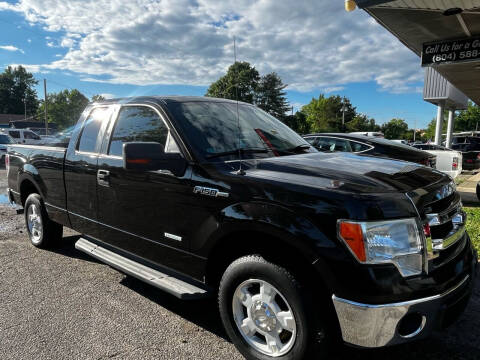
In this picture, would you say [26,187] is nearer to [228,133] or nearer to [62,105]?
[228,133]

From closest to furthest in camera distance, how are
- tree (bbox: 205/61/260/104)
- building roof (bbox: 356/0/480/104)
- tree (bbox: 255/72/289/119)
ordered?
tree (bbox: 205/61/260/104), tree (bbox: 255/72/289/119), building roof (bbox: 356/0/480/104)

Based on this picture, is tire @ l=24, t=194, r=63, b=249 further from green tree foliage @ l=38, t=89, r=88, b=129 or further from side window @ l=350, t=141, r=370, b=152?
green tree foliage @ l=38, t=89, r=88, b=129

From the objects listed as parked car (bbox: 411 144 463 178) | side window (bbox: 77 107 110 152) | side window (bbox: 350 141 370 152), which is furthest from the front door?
parked car (bbox: 411 144 463 178)

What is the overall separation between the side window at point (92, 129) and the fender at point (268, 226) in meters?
1.88

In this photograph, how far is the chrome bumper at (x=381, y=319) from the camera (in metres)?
1.93

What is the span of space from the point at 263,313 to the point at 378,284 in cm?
79

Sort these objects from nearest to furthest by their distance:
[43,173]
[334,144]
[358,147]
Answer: [43,173] → [358,147] → [334,144]

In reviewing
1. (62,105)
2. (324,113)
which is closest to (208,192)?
(324,113)

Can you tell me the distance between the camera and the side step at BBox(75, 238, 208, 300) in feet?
8.68

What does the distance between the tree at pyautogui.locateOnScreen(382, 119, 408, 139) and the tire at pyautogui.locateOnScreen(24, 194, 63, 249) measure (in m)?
112

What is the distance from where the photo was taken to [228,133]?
305 cm

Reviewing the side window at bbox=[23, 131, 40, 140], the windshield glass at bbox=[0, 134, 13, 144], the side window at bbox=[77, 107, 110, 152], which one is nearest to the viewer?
the side window at bbox=[77, 107, 110, 152]

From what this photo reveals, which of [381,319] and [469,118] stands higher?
[469,118]

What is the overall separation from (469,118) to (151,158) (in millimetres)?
83281
